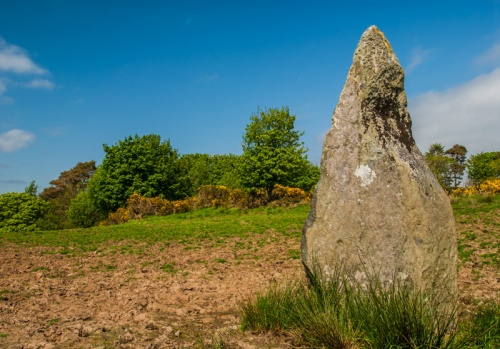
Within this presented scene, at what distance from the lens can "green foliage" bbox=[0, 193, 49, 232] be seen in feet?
144

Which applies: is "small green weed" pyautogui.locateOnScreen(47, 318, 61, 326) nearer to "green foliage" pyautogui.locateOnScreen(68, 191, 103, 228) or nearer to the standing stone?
the standing stone

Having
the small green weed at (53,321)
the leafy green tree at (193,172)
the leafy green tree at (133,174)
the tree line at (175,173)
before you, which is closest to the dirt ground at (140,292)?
the small green weed at (53,321)

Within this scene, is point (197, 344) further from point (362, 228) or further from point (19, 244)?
point (19, 244)

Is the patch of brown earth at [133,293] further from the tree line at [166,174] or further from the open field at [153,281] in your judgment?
the tree line at [166,174]

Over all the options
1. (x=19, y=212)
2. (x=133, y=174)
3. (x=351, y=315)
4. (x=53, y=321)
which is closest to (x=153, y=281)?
(x=53, y=321)

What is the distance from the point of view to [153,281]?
917 centimetres

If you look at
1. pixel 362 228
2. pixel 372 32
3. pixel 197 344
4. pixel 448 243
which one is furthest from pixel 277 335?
Answer: pixel 372 32

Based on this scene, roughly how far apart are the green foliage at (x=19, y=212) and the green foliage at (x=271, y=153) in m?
27.1

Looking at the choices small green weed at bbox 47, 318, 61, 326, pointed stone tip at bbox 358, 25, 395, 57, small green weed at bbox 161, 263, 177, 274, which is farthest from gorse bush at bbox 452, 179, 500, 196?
small green weed at bbox 47, 318, 61, 326

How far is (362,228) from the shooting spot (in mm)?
5152

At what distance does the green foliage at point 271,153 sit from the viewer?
109 feet

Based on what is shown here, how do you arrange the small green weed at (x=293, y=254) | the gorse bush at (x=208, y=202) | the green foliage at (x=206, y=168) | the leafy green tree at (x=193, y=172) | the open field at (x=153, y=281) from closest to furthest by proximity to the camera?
the open field at (x=153, y=281)
the small green weed at (x=293, y=254)
the gorse bush at (x=208, y=202)
the leafy green tree at (x=193, y=172)
the green foliage at (x=206, y=168)

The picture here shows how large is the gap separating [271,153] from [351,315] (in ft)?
95.1

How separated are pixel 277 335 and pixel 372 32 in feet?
15.1
